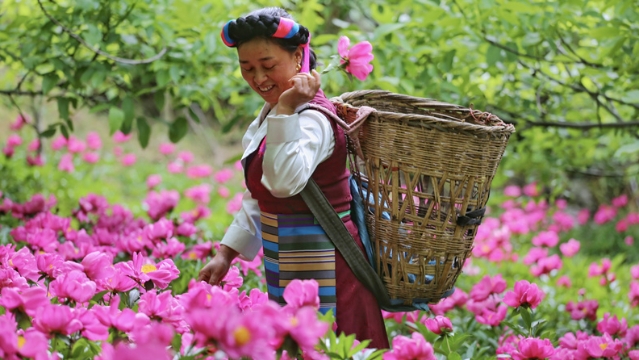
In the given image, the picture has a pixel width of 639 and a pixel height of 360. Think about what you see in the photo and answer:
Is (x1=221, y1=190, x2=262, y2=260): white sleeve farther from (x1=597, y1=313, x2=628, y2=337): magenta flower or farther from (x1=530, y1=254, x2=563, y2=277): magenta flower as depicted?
(x1=530, y1=254, x2=563, y2=277): magenta flower

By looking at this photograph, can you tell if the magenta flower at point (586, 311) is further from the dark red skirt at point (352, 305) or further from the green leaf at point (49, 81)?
the green leaf at point (49, 81)

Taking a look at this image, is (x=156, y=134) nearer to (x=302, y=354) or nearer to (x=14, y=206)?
(x=14, y=206)

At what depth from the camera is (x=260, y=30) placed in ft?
5.70

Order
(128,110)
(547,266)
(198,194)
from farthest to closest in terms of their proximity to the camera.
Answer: (198,194) → (547,266) → (128,110)

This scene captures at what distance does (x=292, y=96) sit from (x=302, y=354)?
0.62m

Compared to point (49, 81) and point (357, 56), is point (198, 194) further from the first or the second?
point (357, 56)

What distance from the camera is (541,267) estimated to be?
3564 mm

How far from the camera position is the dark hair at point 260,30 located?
1.73 metres

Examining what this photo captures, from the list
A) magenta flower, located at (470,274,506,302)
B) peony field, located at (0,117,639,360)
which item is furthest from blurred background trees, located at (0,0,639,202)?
magenta flower, located at (470,274,506,302)

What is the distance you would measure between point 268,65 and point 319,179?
332mm

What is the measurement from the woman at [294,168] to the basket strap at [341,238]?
0.02 metres

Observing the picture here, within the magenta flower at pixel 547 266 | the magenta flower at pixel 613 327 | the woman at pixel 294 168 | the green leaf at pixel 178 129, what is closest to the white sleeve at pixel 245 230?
the woman at pixel 294 168

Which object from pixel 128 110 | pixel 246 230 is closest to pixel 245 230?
pixel 246 230

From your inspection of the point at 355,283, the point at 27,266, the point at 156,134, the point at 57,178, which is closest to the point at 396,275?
the point at 355,283
